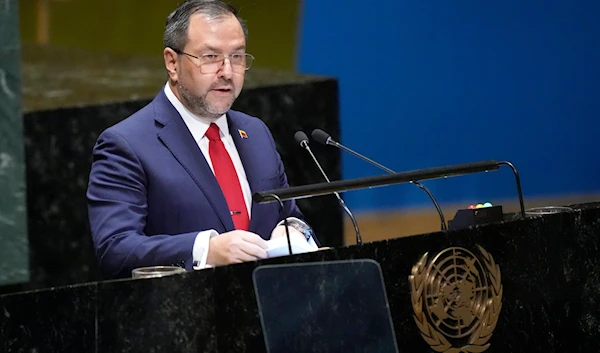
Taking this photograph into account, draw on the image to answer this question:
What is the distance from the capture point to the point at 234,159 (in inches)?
153

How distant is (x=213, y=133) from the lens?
3854 millimetres

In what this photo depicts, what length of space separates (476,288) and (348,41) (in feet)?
9.43

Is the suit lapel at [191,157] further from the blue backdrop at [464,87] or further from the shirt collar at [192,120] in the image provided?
the blue backdrop at [464,87]

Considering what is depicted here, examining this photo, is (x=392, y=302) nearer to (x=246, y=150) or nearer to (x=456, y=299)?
(x=456, y=299)

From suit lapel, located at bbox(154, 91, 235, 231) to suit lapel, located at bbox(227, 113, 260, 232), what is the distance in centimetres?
16

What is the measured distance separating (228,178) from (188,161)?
0.17 m

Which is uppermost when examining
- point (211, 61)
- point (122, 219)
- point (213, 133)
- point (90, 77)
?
point (90, 77)

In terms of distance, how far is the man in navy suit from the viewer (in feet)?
11.6

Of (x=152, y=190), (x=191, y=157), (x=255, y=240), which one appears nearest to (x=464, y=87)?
(x=191, y=157)

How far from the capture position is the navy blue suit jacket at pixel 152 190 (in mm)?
3453

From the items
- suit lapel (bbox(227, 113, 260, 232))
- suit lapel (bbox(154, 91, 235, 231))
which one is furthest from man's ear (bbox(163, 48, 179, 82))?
suit lapel (bbox(227, 113, 260, 232))

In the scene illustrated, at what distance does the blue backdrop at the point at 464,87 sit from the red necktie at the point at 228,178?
6.76ft

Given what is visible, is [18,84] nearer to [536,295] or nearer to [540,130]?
[536,295]

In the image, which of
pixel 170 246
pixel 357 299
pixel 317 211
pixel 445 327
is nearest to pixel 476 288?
A: pixel 445 327
